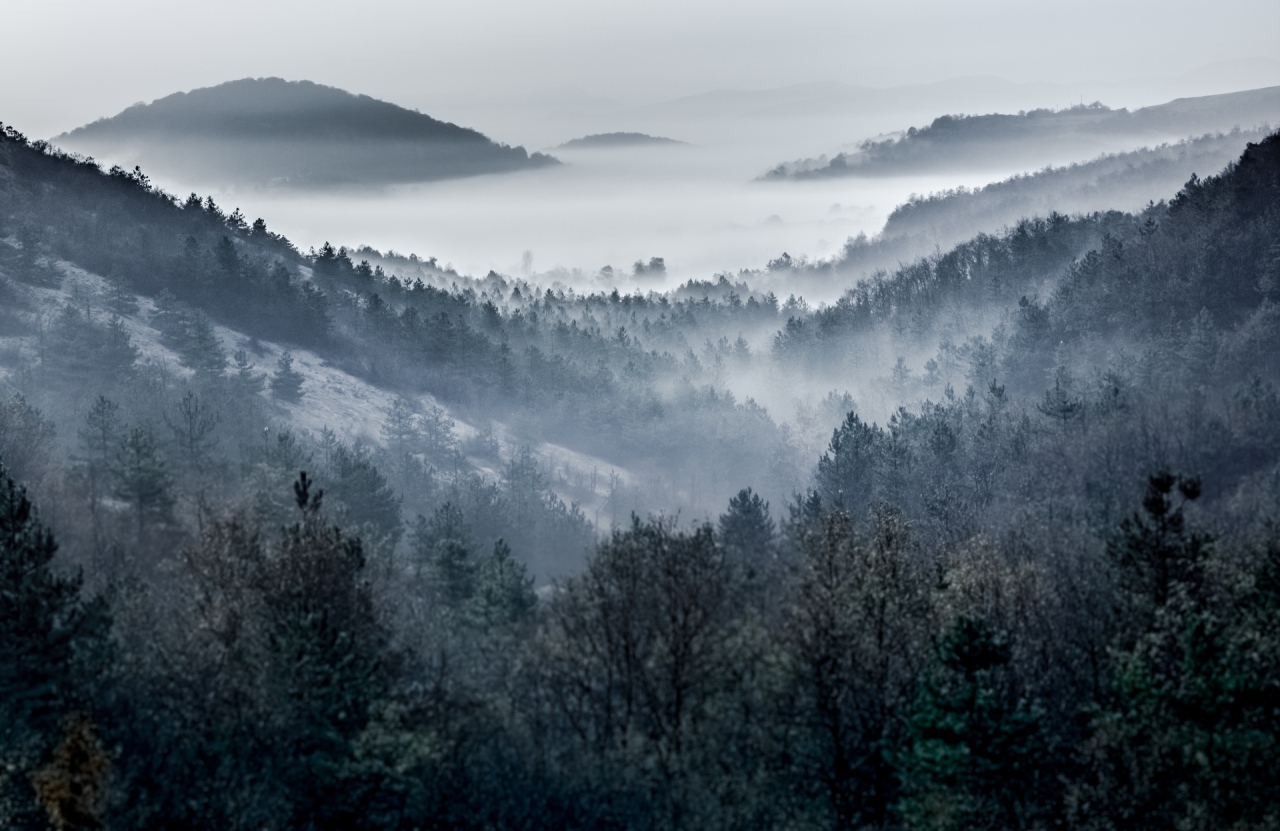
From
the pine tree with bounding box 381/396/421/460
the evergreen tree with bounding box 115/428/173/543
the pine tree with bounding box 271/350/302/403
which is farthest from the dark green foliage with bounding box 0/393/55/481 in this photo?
the pine tree with bounding box 381/396/421/460

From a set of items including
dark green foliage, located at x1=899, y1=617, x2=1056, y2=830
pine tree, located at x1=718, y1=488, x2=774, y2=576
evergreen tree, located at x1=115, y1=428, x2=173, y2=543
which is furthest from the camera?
evergreen tree, located at x1=115, y1=428, x2=173, y2=543

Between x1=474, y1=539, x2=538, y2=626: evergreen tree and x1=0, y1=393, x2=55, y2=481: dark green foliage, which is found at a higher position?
x1=0, y1=393, x2=55, y2=481: dark green foliage

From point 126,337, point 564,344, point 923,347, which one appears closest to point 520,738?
point 126,337

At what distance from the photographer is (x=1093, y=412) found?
9625cm

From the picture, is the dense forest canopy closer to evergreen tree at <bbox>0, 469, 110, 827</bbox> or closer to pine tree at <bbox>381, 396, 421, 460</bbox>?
evergreen tree at <bbox>0, 469, 110, 827</bbox>

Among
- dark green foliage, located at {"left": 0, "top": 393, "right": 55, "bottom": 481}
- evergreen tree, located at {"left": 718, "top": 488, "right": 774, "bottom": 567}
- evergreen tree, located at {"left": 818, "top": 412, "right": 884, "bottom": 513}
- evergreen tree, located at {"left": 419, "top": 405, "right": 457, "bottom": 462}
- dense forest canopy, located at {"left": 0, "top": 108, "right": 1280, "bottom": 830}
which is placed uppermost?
dark green foliage, located at {"left": 0, "top": 393, "right": 55, "bottom": 481}

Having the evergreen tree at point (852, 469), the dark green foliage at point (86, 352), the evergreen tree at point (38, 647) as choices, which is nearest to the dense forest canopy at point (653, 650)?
the evergreen tree at point (38, 647)

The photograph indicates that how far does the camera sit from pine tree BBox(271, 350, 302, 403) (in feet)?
430

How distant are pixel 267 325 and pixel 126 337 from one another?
87.0ft

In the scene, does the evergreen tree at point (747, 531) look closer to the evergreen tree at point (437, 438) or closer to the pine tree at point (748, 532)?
the pine tree at point (748, 532)

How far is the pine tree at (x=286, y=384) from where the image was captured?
13112cm

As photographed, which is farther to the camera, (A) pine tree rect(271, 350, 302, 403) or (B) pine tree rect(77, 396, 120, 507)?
(A) pine tree rect(271, 350, 302, 403)

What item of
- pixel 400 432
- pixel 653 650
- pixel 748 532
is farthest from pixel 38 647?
pixel 400 432

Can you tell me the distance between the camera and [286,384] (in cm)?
13188
